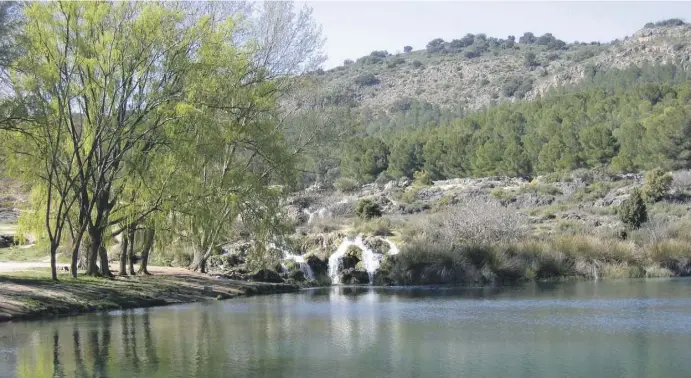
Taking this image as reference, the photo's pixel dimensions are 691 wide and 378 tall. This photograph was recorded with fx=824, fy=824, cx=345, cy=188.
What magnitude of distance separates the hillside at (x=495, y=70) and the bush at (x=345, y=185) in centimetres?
2808

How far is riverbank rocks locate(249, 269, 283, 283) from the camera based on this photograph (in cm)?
4281

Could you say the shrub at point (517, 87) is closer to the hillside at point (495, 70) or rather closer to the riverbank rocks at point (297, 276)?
the hillside at point (495, 70)

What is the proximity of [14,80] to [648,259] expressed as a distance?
33.6 m

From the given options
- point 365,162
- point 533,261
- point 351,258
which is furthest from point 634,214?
point 365,162

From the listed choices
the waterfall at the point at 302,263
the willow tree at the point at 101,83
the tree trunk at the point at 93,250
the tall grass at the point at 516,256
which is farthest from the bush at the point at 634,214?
the tree trunk at the point at 93,250

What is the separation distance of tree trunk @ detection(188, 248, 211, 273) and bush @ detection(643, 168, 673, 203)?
38251 mm

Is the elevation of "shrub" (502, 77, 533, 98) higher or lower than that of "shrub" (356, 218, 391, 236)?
higher

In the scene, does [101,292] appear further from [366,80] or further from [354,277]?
[366,80]

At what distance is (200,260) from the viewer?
40.9 m

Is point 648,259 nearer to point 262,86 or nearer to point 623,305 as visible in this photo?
point 623,305

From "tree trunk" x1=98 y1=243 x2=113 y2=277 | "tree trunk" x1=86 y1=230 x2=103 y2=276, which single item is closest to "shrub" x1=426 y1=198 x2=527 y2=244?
"tree trunk" x1=98 y1=243 x2=113 y2=277

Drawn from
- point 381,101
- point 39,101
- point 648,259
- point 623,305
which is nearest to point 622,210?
point 648,259

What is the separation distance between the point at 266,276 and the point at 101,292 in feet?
45.2

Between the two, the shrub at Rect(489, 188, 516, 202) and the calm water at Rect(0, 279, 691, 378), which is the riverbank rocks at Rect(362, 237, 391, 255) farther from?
the shrub at Rect(489, 188, 516, 202)
